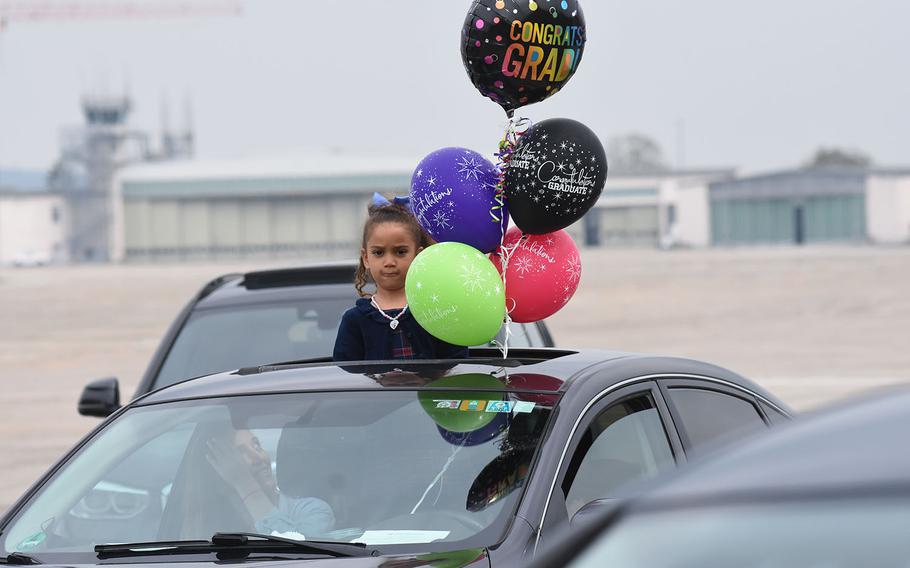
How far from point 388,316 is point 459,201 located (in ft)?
1.70

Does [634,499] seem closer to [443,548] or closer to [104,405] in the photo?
[443,548]

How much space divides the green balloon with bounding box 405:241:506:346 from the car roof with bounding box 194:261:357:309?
2.99 meters

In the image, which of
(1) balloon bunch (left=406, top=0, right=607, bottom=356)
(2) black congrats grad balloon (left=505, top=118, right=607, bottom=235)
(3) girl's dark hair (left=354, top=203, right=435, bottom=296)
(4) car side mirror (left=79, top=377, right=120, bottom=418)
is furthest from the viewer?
(4) car side mirror (left=79, top=377, right=120, bottom=418)

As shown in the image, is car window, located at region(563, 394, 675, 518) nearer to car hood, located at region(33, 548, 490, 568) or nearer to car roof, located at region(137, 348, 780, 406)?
car roof, located at region(137, 348, 780, 406)

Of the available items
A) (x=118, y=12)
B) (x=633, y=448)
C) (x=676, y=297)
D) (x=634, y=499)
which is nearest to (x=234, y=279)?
(x=633, y=448)

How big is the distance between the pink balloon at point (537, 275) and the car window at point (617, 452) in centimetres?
80

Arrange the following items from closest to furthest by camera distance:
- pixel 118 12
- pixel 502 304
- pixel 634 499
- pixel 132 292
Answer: pixel 634 499
pixel 502 304
pixel 132 292
pixel 118 12

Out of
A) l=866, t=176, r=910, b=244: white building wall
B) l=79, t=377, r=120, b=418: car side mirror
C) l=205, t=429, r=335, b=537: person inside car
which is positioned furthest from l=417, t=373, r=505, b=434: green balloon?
l=866, t=176, r=910, b=244: white building wall

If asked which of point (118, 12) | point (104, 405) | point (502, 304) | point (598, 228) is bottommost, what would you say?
point (598, 228)

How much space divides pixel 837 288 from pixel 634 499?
39522 millimetres

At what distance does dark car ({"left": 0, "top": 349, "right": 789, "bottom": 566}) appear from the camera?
388 centimetres

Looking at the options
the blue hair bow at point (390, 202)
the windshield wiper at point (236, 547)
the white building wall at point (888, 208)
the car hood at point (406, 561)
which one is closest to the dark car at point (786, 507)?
the car hood at point (406, 561)

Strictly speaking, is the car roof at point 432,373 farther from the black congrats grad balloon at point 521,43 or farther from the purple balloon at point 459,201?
the black congrats grad balloon at point 521,43

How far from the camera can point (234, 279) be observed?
876 centimetres
